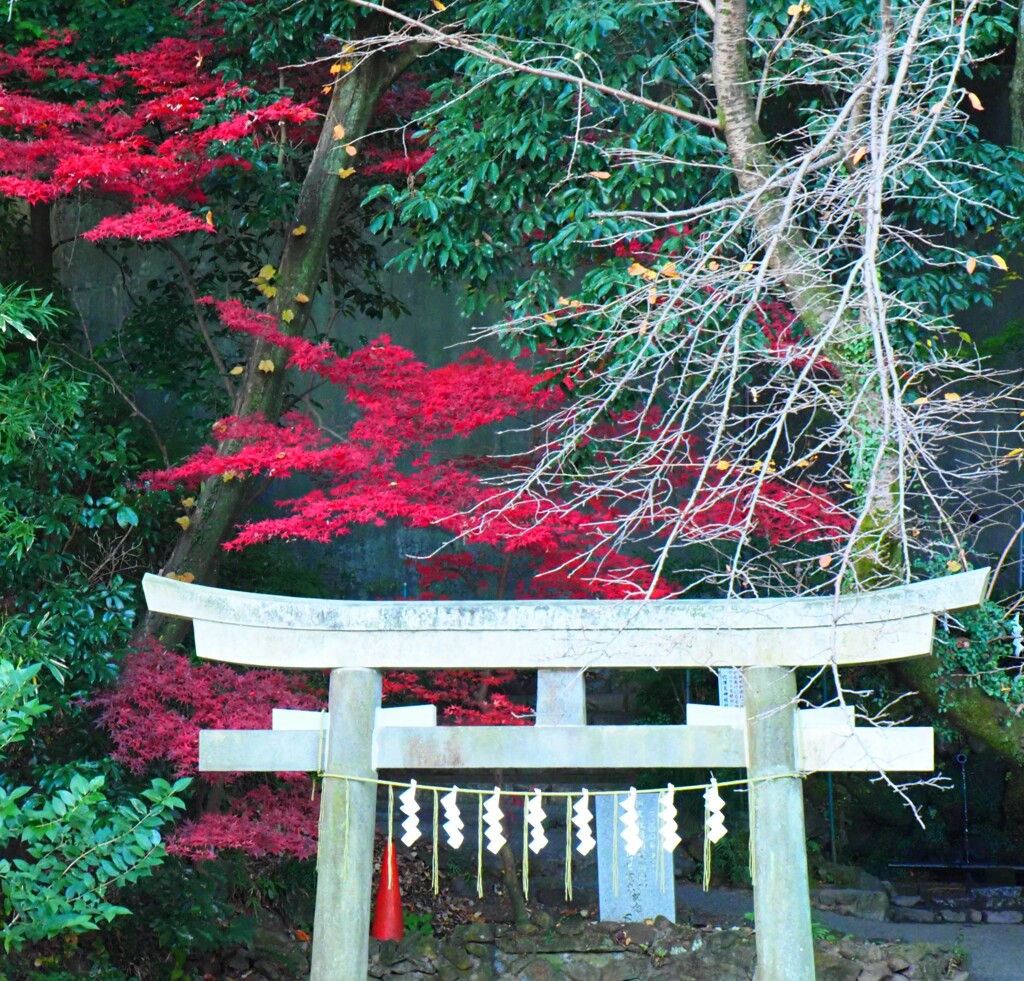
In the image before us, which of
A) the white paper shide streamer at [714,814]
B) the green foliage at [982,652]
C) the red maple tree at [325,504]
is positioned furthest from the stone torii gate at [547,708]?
the green foliage at [982,652]

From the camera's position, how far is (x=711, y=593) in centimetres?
933

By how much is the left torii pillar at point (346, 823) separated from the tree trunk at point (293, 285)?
196 cm

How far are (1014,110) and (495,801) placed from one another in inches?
227

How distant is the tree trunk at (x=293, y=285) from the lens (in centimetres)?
695

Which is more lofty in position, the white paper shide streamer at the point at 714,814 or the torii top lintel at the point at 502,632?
the torii top lintel at the point at 502,632

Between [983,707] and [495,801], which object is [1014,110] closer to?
[983,707]

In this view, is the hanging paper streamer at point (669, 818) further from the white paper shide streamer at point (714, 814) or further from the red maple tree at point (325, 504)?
the red maple tree at point (325, 504)

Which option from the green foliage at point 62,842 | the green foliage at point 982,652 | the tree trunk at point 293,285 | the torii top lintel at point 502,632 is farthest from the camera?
the tree trunk at point 293,285

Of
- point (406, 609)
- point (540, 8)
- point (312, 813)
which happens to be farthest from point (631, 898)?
point (540, 8)

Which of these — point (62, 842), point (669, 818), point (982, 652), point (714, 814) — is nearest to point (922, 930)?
point (982, 652)

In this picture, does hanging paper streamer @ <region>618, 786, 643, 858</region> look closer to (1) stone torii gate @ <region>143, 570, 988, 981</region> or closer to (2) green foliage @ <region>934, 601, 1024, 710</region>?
(1) stone torii gate @ <region>143, 570, 988, 981</region>

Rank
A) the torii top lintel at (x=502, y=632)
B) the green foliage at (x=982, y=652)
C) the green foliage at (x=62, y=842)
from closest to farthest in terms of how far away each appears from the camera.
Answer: the green foliage at (x=62, y=842) < the torii top lintel at (x=502, y=632) < the green foliage at (x=982, y=652)

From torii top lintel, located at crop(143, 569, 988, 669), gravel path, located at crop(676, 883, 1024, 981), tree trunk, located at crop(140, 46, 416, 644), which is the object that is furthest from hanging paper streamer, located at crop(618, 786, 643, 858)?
gravel path, located at crop(676, 883, 1024, 981)

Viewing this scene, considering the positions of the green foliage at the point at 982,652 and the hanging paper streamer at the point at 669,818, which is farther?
the green foliage at the point at 982,652
